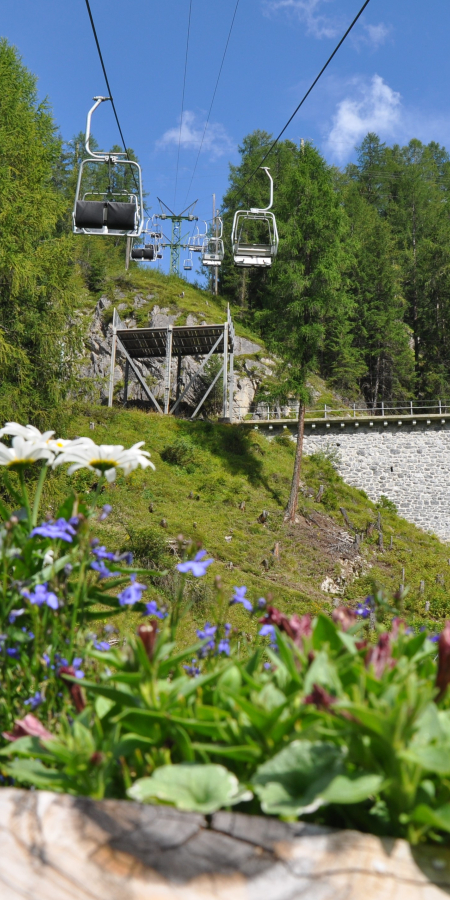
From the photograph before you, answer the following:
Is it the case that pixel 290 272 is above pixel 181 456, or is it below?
above

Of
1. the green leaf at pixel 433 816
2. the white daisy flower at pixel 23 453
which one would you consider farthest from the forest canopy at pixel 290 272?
the green leaf at pixel 433 816

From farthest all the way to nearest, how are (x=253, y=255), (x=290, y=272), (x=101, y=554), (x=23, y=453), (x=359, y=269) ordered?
1. (x=359, y=269)
2. (x=290, y=272)
3. (x=253, y=255)
4. (x=23, y=453)
5. (x=101, y=554)

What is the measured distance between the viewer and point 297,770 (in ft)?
3.50

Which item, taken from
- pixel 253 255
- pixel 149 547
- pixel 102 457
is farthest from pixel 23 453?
pixel 253 255

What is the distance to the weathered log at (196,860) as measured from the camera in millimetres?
920

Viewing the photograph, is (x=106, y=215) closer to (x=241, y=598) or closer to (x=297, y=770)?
(x=241, y=598)

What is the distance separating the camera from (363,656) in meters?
1.40

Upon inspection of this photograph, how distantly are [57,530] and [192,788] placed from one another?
785 mm

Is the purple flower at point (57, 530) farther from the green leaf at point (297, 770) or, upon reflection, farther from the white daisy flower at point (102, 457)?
the green leaf at point (297, 770)

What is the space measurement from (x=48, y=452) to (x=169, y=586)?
10.5 m

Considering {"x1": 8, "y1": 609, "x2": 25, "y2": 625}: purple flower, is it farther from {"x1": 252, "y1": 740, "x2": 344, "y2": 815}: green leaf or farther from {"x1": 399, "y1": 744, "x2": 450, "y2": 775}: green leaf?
{"x1": 399, "y1": 744, "x2": 450, "y2": 775}: green leaf

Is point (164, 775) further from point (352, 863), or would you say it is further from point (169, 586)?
point (169, 586)

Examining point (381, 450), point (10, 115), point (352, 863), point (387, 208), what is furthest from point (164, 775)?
point (387, 208)

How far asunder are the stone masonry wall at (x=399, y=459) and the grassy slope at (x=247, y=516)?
37.9 inches
